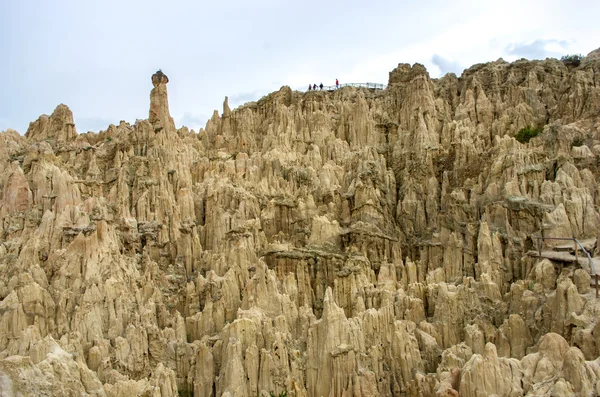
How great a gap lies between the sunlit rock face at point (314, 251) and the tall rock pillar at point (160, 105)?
0.16 meters

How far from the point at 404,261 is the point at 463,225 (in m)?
4.33

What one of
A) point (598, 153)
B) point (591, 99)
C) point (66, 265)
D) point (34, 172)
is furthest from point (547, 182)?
point (34, 172)

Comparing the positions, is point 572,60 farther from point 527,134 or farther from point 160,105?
point 160,105

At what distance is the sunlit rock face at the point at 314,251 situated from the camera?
105 feet

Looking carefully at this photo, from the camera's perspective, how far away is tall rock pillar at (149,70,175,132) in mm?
50812

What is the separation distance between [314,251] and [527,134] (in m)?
18.7

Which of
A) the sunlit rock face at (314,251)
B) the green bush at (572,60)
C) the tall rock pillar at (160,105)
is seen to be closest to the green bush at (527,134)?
the sunlit rock face at (314,251)

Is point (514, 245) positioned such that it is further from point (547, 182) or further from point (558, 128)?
point (558, 128)

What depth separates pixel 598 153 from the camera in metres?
41.8

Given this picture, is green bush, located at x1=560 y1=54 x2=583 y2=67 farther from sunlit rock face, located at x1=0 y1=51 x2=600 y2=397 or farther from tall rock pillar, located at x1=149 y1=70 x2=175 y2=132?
tall rock pillar, located at x1=149 y1=70 x2=175 y2=132

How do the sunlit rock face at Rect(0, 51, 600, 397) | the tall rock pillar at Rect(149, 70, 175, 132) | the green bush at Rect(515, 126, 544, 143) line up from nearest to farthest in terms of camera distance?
the sunlit rock face at Rect(0, 51, 600, 397)
the green bush at Rect(515, 126, 544, 143)
the tall rock pillar at Rect(149, 70, 175, 132)

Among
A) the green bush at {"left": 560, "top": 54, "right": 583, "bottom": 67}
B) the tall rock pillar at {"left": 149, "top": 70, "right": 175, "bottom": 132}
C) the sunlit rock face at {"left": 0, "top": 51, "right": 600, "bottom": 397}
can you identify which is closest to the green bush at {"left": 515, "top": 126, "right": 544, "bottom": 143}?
the sunlit rock face at {"left": 0, "top": 51, "right": 600, "bottom": 397}

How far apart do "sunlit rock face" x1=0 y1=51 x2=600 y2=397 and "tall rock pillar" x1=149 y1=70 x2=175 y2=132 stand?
0.52 ft

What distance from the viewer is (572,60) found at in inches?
2323
